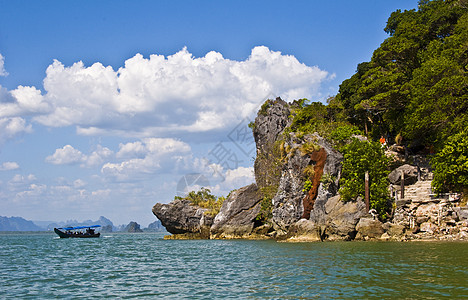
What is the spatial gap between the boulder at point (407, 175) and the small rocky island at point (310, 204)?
0.10m

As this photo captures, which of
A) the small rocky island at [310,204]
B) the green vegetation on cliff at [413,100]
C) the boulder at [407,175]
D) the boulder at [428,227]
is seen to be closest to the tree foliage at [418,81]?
the green vegetation on cliff at [413,100]

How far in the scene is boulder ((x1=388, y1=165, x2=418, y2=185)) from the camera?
43375 millimetres

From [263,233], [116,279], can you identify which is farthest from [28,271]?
[263,233]

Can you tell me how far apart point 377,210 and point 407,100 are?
50.3 feet

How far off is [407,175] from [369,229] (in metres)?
9.65

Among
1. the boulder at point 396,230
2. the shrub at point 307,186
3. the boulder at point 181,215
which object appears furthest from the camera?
the boulder at point 181,215

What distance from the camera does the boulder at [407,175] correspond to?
43.4 meters

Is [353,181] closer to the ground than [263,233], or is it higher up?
higher up

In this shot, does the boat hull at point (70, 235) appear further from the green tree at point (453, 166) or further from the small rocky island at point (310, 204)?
the green tree at point (453, 166)

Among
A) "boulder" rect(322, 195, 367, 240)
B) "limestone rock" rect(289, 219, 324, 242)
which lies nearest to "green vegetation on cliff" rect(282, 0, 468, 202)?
"boulder" rect(322, 195, 367, 240)

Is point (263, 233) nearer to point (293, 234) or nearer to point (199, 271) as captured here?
point (293, 234)

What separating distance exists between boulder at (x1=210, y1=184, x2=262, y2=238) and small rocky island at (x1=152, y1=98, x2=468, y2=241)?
11cm

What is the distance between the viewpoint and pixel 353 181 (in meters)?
41.4

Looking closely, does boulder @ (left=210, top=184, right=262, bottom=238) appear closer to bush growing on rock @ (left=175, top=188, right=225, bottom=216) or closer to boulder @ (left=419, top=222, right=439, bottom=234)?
bush growing on rock @ (left=175, top=188, right=225, bottom=216)
